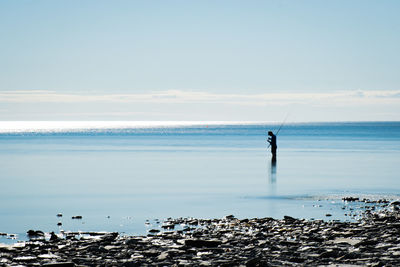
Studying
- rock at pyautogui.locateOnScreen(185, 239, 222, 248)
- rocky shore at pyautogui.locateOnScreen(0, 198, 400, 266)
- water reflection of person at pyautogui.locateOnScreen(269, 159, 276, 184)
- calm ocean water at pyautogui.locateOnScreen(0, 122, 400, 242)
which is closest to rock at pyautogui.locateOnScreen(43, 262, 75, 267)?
rocky shore at pyautogui.locateOnScreen(0, 198, 400, 266)

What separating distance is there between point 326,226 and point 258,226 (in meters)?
1.77

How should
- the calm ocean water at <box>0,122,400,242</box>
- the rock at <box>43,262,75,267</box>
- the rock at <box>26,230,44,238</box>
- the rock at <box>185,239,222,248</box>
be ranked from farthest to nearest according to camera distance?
1. the calm ocean water at <box>0,122,400,242</box>
2. the rock at <box>26,230,44,238</box>
3. the rock at <box>185,239,222,248</box>
4. the rock at <box>43,262,75,267</box>

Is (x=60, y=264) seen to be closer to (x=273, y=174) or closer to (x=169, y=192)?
(x=169, y=192)

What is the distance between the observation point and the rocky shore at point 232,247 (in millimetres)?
10891

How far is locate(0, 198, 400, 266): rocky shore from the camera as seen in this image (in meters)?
10.9

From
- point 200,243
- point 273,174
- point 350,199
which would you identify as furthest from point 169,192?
point 200,243

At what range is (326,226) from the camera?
1543 centimetres

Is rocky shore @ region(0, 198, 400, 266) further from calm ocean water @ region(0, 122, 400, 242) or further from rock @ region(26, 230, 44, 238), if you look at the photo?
calm ocean water @ region(0, 122, 400, 242)

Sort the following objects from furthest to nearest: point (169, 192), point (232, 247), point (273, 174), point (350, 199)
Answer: point (273, 174) < point (169, 192) < point (350, 199) < point (232, 247)

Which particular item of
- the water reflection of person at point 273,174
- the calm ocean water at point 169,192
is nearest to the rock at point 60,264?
the calm ocean water at point 169,192

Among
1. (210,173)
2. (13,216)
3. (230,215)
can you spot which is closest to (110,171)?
(210,173)

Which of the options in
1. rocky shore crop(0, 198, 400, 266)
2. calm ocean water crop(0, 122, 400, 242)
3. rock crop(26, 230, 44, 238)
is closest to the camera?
rocky shore crop(0, 198, 400, 266)

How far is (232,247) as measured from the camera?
40.8 feet

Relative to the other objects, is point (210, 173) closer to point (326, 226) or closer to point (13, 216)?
point (13, 216)
